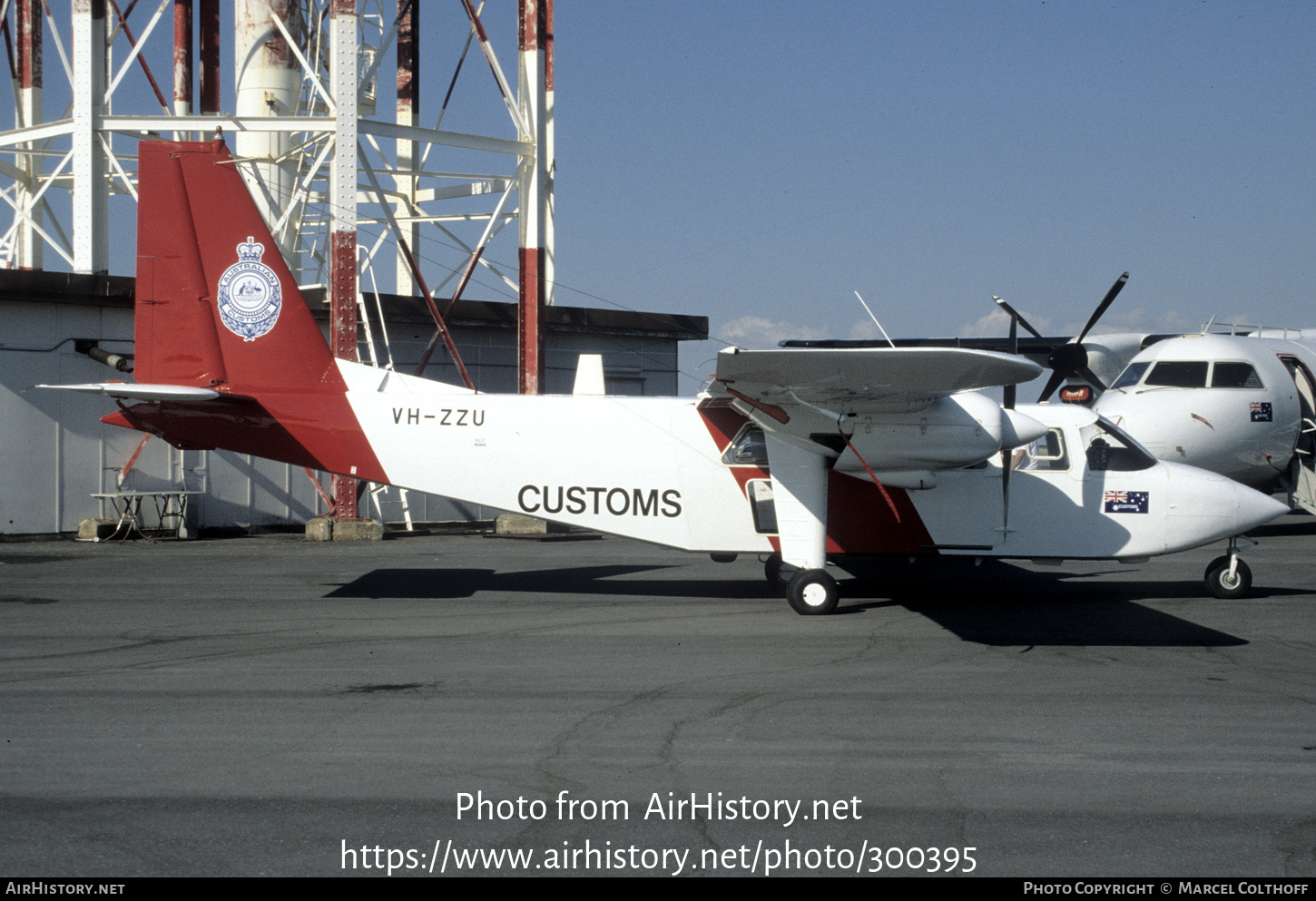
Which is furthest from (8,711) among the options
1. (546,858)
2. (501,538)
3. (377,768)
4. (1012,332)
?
(1012,332)

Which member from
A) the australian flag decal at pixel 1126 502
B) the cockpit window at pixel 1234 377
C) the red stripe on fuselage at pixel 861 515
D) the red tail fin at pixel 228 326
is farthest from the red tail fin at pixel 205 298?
the cockpit window at pixel 1234 377

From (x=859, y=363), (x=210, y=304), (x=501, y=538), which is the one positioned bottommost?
(x=501, y=538)

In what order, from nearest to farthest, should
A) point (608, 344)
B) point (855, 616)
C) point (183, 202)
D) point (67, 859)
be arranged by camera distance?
1. point (67, 859)
2. point (855, 616)
3. point (183, 202)
4. point (608, 344)

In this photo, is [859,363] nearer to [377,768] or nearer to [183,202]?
[377,768]

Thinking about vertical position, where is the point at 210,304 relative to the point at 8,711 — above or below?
above

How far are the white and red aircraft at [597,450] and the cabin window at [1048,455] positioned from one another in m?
0.02

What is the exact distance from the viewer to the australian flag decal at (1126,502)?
11.7 meters

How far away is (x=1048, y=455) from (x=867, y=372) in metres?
3.72

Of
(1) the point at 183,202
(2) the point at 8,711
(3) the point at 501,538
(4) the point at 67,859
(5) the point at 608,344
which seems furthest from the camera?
(5) the point at 608,344

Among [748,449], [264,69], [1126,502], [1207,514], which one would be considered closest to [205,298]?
[748,449]

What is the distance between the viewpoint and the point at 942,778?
5.73 m

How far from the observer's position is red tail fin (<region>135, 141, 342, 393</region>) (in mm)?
11836

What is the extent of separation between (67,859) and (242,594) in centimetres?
795

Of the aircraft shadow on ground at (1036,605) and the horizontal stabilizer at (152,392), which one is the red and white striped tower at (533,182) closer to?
the aircraft shadow on ground at (1036,605)
